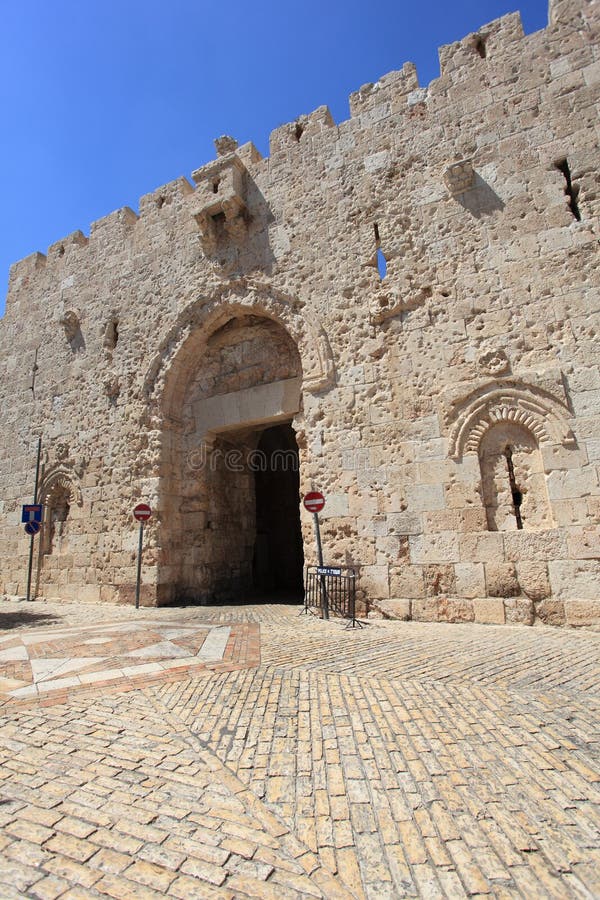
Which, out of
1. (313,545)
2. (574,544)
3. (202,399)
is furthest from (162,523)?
(574,544)

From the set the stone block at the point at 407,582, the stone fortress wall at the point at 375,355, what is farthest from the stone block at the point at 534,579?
the stone block at the point at 407,582

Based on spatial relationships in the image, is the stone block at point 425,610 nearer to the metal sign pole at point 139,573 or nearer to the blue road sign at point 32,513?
the metal sign pole at point 139,573

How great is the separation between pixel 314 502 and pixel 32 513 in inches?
276

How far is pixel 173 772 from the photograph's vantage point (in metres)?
2.39

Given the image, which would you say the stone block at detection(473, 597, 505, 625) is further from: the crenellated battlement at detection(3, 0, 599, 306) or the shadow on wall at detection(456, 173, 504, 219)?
the crenellated battlement at detection(3, 0, 599, 306)

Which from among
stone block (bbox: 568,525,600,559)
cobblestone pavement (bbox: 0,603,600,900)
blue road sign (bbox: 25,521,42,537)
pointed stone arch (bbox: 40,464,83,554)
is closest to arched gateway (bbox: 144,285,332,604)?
pointed stone arch (bbox: 40,464,83,554)

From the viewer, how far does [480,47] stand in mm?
7996

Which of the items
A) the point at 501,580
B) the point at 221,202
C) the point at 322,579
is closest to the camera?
the point at 501,580

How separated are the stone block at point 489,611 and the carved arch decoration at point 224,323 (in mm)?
3997

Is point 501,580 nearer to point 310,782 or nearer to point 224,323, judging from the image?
point 310,782

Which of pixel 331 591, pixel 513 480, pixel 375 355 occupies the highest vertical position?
pixel 375 355

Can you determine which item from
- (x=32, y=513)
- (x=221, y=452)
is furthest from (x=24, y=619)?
(x=221, y=452)

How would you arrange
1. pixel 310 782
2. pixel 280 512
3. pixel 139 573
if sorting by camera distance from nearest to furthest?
pixel 310 782 → pixel 139 573 → pixel 280 512

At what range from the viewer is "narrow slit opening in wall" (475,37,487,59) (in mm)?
7945
